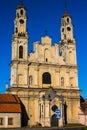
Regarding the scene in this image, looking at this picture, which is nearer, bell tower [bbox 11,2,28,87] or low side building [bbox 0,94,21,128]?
low side building [bbox 0,94,21,128]

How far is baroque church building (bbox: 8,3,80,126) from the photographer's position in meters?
61.9

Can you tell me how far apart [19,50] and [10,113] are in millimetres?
16137

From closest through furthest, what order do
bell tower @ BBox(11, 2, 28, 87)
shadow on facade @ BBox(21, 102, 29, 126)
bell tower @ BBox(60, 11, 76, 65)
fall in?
1. shadow on facade @ BBox(21, 102, 29, 126)
2. bell tower @ BBox(11, 2, 28, 87)
3. bell tower @ BBox(60, 11, 76, 65)

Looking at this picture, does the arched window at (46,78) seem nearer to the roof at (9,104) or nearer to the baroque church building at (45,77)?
the baroque church building at (45,77)

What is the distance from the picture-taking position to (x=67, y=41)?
232 feet

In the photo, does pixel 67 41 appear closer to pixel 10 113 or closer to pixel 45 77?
pixel 45 77

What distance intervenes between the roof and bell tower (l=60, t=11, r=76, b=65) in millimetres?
17101

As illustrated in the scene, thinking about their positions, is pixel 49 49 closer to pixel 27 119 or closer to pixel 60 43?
pixel 60 43

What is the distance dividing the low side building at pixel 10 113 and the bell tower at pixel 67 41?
18.3m

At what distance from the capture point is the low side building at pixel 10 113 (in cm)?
5572

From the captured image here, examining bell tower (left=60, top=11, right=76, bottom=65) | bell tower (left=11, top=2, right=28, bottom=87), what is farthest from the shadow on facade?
bell tower (left=60, top=11, right=76, bottom=65)

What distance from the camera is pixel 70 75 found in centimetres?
6856

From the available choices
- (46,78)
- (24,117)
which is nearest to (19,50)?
(46,78)

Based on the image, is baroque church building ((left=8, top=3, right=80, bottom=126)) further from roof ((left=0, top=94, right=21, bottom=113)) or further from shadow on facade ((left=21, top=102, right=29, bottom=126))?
roof ((left=0, top=94, right=21, bottom=113))
